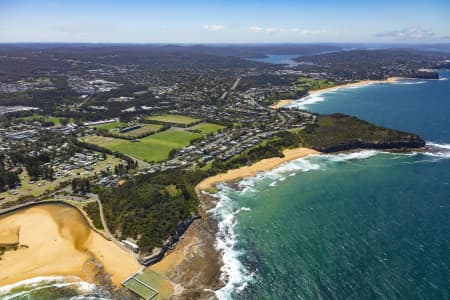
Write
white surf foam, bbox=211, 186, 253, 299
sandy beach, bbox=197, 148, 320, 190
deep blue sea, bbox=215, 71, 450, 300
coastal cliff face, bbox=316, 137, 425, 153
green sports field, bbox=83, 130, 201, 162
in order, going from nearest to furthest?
deep blue sea, bbox=215, 71, 450, 300 → white surf foam, bbox=211, 186, 253, 299 → sandy beach, bbox=197, 148, 320, 190 → green sports field, bbox=83, 130, 201, 162 → coastal cliff face, bbox=316, 137, 425, 153

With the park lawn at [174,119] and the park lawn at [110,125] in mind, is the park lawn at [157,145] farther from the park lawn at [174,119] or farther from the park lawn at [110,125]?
the park lawn at [110,125]

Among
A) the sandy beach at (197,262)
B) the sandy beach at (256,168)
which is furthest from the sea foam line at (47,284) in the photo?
the sandy beach at (256,168)

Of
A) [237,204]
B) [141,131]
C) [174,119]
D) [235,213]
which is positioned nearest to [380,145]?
[237,204]

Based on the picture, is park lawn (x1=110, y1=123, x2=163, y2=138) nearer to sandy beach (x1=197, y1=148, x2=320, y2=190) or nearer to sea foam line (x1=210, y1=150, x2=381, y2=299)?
sandy beach (x1=197, y1=148, x2=320, y2=190)

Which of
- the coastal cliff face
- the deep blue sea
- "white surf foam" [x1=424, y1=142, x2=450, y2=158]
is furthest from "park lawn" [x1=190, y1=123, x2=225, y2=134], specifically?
"white surf foam" [x1=424, y1=142, x2=450, y2=158]

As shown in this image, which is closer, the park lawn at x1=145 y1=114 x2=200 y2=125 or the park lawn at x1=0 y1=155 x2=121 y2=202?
the park lawn at x1=0 y1=155 x2=121 y2=202

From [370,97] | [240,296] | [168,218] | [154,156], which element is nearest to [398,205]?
[240,296]
